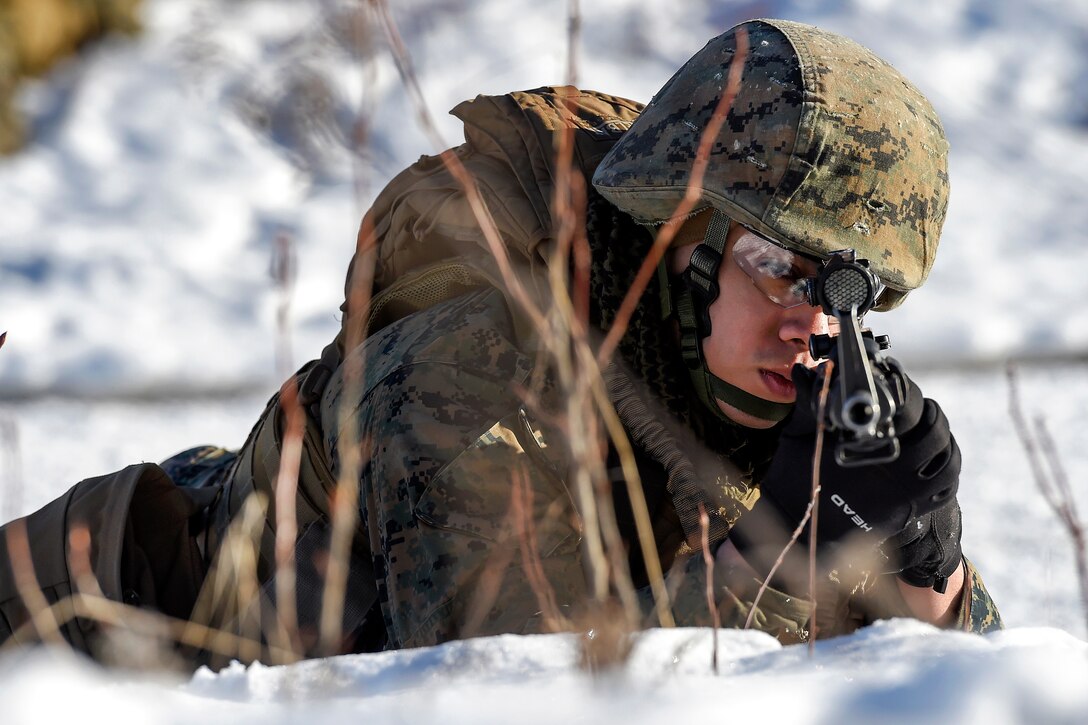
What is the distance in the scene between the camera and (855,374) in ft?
5.26

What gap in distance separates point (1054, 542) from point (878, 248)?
62.4 inches

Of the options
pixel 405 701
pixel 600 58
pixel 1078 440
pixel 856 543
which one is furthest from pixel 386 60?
pixel 405 701

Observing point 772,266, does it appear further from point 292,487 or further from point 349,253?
point 349,253

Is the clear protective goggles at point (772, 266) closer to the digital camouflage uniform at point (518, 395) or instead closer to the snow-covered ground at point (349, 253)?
the digital camouflage uniform at point (518, 395)

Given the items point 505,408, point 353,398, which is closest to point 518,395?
point 505,408

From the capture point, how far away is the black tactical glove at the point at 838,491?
175 centimetres

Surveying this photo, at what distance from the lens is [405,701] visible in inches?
43.2

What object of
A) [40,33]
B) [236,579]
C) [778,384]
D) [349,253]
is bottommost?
[236,579]

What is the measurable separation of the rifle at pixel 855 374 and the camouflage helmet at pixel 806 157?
0.27 meters

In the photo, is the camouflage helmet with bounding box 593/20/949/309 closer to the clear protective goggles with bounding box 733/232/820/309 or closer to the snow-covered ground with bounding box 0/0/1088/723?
the clear protective goggles with bounding box 733/232/820/309

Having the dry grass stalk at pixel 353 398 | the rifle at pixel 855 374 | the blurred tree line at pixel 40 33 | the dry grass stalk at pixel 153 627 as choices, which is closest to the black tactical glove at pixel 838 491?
the rifle at pixel 855 374

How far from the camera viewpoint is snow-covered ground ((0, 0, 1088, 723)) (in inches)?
43.1

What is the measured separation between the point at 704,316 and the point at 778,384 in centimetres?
19

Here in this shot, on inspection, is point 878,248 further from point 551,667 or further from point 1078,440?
point 1078,440
